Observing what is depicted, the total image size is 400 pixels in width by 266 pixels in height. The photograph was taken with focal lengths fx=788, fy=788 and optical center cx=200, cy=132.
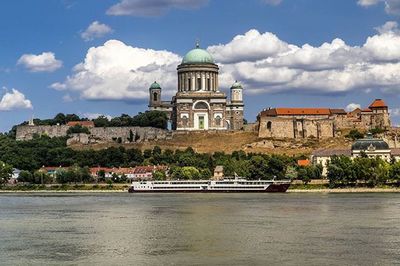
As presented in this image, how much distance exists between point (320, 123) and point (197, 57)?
18.4 metres

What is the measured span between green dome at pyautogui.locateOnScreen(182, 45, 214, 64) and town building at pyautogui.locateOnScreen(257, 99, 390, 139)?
1036 cm

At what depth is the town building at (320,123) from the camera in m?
90.8

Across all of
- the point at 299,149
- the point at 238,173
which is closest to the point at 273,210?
the point at 238,173

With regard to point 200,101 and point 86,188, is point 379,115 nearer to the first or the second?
point 200,101

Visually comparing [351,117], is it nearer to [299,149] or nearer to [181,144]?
[299,149]

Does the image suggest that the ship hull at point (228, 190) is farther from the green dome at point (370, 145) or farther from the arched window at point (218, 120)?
the arched window at point (218, 120)

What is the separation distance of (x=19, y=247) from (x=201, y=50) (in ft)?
246

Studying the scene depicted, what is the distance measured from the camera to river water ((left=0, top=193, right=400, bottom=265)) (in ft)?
82.7

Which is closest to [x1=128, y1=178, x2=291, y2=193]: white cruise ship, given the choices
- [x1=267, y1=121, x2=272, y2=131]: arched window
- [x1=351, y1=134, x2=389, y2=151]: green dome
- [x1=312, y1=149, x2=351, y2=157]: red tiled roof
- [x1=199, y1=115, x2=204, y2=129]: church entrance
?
[x1=312, y1=149, x2=351, y2=157]: red tiled roof

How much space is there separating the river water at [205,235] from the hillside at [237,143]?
40.2 meters

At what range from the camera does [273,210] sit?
4369cm

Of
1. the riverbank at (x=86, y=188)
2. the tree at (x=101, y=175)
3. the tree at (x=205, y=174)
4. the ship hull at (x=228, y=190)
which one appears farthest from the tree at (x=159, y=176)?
the tree at (x=101, y=175)

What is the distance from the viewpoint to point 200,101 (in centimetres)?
9519

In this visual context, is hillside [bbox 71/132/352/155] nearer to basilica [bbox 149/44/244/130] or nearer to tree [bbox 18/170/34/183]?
basilica [bbox 149/44/244/130]
